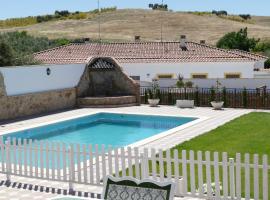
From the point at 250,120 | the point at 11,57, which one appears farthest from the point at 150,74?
the point at 250,120

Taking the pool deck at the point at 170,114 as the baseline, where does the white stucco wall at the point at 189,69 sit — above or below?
above

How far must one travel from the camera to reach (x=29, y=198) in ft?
33.3

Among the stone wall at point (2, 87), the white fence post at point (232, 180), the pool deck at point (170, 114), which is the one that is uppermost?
the stone wall at point (2, 87)

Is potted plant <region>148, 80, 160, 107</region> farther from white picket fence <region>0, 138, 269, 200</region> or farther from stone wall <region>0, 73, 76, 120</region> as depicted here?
white picket fence <region>0, 138, 269, 200</region>

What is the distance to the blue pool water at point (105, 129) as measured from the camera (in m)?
19.6

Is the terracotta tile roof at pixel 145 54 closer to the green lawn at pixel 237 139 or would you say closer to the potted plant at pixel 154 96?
the potted plant at pixel 154 96

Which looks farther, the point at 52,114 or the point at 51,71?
the point at 51,71

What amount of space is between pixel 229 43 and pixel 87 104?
45.0m

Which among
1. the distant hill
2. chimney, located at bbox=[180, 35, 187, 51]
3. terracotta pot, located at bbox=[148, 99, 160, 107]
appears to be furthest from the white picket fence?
the distant hill

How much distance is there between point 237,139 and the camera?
16500 millimetres

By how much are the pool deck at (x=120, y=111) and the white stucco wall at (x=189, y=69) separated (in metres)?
9.99

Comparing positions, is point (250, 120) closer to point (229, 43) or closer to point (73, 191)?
point (73, 191)

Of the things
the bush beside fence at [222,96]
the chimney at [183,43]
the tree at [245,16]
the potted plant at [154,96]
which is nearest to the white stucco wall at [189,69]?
the chimney at [183,43]

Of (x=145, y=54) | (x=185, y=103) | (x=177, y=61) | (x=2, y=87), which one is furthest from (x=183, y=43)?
(x=2, y=87)
